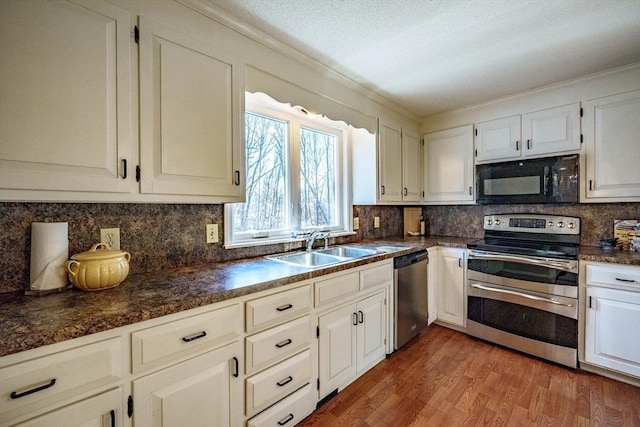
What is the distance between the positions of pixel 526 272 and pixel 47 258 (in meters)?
3.01

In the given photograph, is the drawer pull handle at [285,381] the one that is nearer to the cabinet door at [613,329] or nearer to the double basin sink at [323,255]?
the double basin sink at [323,255]

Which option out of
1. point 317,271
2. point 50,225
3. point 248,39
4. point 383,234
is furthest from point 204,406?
point 383,234

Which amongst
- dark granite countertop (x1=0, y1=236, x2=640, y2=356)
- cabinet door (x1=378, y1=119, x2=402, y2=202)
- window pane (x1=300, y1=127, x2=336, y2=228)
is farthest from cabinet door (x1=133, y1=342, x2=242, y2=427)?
cabinet door (x1=378, y1=119, x2=402, y2=202)

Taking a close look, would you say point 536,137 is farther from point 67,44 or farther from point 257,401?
point 67,44

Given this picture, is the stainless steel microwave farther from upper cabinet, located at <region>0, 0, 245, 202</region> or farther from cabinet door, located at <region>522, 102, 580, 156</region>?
upper cabinet, located at <region>0, 0, 245, 202</region>

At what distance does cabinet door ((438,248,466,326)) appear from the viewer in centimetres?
269

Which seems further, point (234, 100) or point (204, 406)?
point (234, 100)

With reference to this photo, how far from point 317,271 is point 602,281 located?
6.74 feet

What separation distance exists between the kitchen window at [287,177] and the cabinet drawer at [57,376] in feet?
3.20

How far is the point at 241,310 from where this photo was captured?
127cm

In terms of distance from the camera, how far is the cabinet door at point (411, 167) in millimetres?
3047

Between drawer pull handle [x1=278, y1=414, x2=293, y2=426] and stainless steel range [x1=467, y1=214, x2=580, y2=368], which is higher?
stainless steel range [x1=467, y1=214, x2=580, y2=368]

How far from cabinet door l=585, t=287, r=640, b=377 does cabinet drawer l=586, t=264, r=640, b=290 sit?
0.05 metres

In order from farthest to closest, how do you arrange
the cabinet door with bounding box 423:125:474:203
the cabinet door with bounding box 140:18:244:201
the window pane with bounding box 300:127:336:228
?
the cabinet door with bounding box 423:125:474:203 → the window pane with bounding box 300:127:336:228 → the cabinet door with bounding box 140:18:244:201
